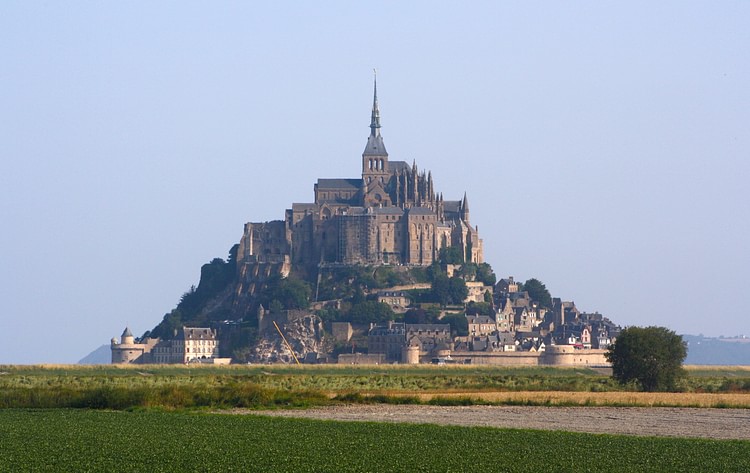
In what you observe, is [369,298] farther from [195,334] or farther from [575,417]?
[575,417]

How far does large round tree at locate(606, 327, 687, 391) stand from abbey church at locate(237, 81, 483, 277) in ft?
303

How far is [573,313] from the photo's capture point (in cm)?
16250

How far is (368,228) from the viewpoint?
6161 inches

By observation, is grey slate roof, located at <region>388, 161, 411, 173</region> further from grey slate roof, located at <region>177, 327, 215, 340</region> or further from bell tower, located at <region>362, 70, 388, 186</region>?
grey slate roof, located at <region>177, 327, 215, 340</region>

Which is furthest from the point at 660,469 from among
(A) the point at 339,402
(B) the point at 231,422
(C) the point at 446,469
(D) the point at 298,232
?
(D) the point at 298,232

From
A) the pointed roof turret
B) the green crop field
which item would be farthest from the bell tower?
the green crop field

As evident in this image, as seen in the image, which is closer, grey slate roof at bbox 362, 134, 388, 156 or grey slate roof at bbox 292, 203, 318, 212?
grey slate roof at bbox 292, 203, 318, 212

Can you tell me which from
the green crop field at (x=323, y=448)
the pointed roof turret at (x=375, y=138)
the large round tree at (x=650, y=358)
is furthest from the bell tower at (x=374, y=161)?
the green crop field at (x=323, y=448)

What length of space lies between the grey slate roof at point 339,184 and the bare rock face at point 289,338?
19034 millimetres

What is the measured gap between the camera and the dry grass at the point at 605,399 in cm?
4948

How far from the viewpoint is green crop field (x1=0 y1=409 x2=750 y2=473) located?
29.1 meters

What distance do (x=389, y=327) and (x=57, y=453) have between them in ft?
388

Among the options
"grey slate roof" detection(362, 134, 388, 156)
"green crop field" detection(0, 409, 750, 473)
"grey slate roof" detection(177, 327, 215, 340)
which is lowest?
"green crop field" detection(0, 409, 750, 473)

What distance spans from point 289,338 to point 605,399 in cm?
10021
